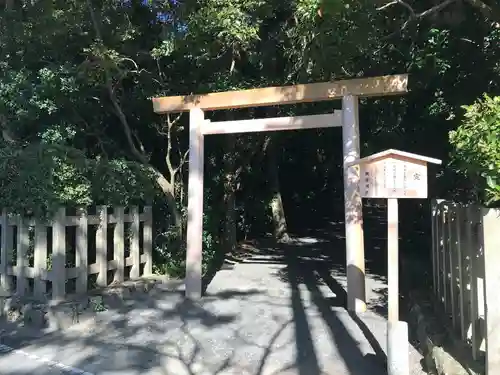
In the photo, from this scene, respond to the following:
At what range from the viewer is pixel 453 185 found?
812 cm

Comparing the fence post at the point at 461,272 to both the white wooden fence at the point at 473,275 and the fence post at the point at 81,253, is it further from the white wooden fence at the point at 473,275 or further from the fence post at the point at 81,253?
the fence post at the point at 81,253

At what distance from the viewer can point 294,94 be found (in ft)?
23.0

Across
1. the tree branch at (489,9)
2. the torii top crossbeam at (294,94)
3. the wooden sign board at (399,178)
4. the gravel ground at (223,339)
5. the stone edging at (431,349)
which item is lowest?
the gravel ground at (223,339)

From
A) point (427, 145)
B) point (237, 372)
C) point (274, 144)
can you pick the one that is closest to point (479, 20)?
point (427, 145)

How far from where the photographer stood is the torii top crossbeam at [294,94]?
6543mm

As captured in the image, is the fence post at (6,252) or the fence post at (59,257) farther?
the fence post at (6,252)

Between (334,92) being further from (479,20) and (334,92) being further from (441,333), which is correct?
(441,333)

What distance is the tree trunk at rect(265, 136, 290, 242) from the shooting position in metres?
15.6

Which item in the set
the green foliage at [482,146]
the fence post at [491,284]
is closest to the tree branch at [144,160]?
the green foliage at [482,146]

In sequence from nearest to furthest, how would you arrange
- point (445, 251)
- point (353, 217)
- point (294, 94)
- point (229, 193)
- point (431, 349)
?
point (431, 349) → point (445, 251) → point (353, 217) → point (294, 94) → point (229, 193)

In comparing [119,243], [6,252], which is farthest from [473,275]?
[6,252]

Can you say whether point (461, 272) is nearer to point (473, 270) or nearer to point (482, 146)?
point (473, 270)

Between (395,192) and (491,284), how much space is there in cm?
117

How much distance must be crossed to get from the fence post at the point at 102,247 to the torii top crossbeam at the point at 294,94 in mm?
1949
